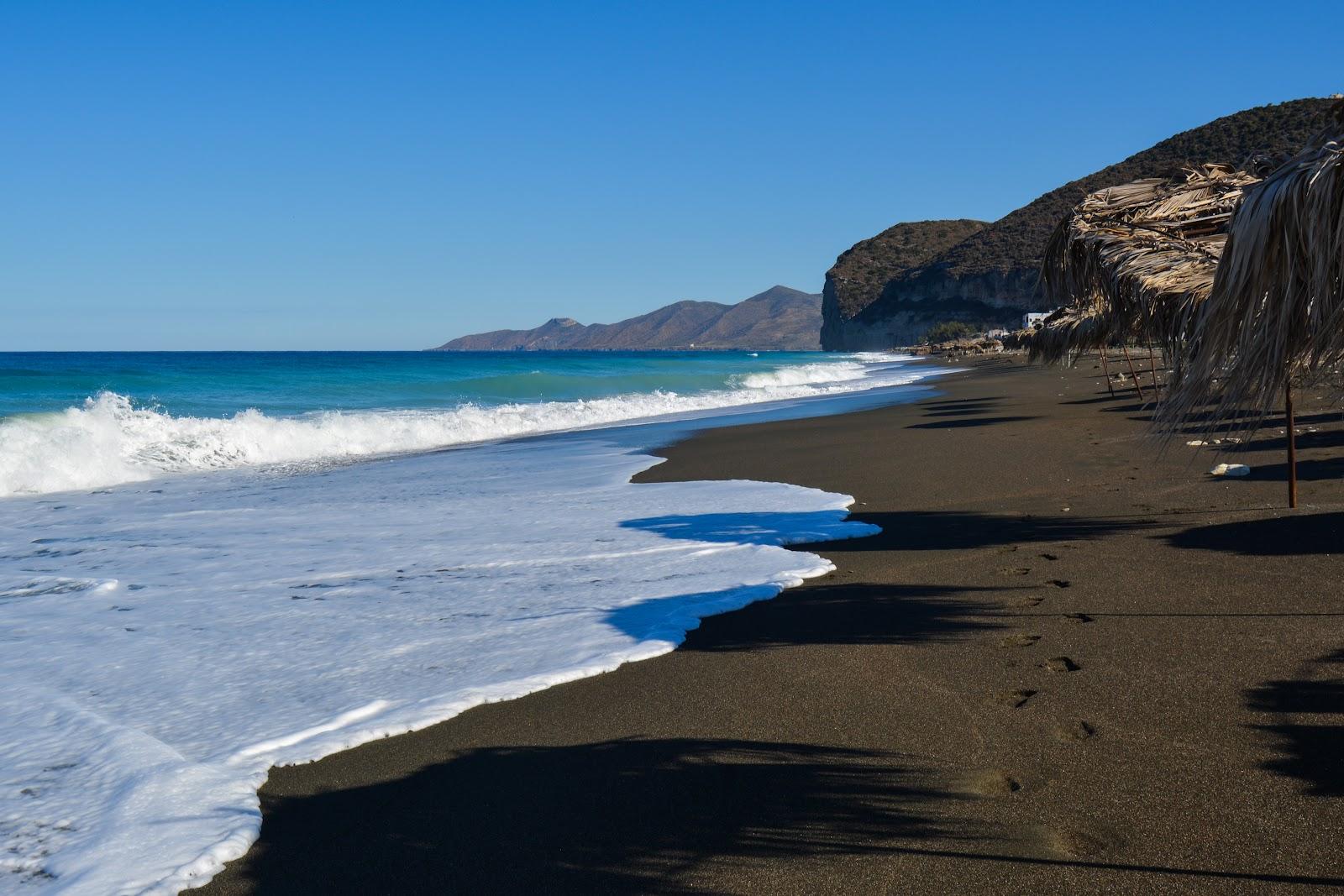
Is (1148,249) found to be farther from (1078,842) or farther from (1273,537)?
(1078,842)

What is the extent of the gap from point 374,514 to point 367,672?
457 centimetres

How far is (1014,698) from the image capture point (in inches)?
141

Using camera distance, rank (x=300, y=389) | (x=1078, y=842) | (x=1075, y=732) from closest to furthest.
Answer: (x=1078, y=842) < (x=1075, y=732) < (x=300, y=389)

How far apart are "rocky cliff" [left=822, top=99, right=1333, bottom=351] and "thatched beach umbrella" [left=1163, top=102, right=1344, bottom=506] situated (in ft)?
162

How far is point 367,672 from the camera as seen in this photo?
4.34 meters

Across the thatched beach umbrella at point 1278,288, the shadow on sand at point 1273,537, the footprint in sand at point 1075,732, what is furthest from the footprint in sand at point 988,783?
the shadow on sand at point 1273,537

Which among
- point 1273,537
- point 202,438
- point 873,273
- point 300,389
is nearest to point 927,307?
point 873,273

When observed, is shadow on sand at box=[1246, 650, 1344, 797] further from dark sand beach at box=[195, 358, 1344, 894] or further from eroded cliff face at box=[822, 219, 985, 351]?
eroded cliff face at box=[822, 219, 985, 351]

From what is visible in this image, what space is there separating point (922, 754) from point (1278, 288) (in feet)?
6.21

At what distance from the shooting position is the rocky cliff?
183ft

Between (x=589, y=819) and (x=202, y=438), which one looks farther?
(x=202, y=438)

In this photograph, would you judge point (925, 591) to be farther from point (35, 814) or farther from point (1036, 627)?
point (35, 814)

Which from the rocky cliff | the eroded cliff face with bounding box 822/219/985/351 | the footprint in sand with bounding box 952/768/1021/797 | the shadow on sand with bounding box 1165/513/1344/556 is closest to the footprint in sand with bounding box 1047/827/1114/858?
the footprint in sand with bounding box 952/768/1021/797

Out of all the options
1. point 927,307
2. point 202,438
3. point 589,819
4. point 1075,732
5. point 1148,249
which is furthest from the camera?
point 927,307
